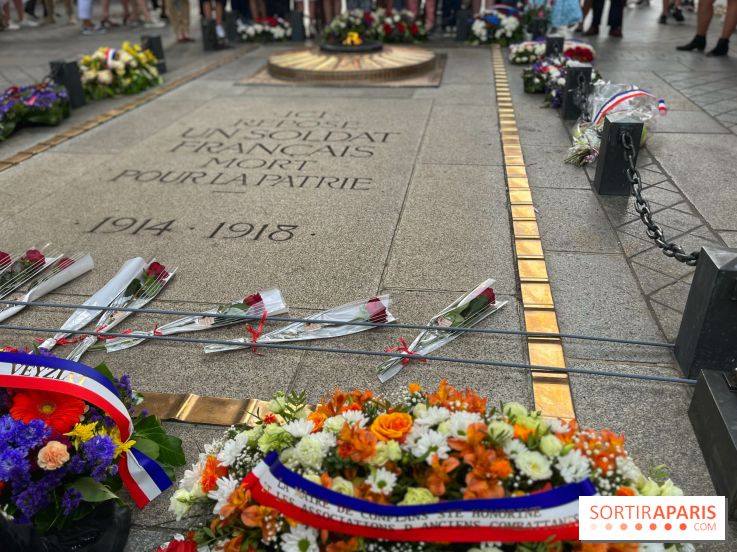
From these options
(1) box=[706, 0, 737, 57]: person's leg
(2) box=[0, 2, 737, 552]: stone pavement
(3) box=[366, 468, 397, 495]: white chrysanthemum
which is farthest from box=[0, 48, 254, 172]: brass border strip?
(1) box=[706, 0, 737, 57]: person's leg

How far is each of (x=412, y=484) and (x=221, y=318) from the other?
5.66 feet

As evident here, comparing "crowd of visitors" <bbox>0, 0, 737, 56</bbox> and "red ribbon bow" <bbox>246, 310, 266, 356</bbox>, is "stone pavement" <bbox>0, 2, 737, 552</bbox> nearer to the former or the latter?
"red ribbon bow" <bbox>246, 310, 266, 356</bbox>

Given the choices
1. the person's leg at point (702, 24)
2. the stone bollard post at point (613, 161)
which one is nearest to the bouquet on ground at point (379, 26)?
the person's leg at point (702, 24)

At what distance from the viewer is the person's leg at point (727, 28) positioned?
8602 millimetres

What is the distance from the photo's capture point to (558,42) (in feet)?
27.0

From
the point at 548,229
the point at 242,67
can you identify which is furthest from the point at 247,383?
the point at 242,67

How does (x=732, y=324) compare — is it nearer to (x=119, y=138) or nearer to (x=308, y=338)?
(x=308, y=338)

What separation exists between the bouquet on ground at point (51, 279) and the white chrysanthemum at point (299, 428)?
2.16m

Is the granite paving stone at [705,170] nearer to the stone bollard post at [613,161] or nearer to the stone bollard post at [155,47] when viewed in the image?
the stone bollard post at [613,161]

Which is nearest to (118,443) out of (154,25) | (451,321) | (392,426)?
(392,426)

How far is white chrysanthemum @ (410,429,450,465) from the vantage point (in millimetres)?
1646

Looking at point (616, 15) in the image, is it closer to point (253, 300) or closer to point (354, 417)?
point (253, 300)

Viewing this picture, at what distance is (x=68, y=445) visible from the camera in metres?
1.84

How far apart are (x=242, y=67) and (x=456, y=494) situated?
9275 millimetres
